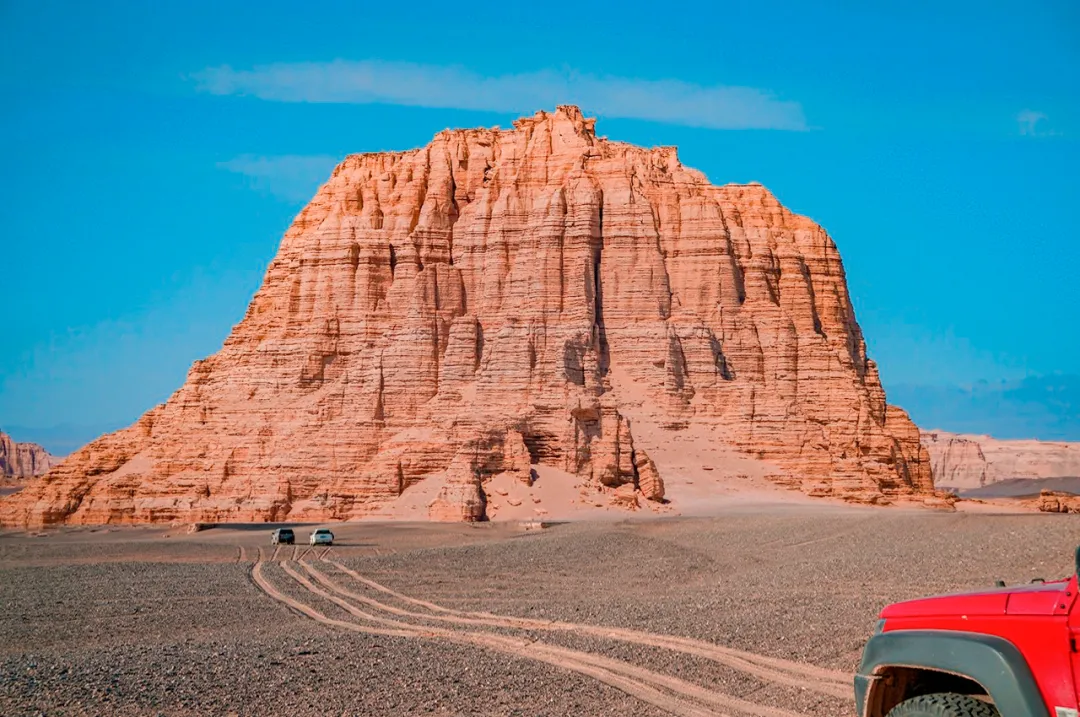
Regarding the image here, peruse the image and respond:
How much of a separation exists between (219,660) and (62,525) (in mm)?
55726

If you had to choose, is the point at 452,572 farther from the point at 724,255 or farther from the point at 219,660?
the point at 724,255

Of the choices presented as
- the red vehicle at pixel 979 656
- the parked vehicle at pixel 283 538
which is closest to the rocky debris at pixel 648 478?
the parked vehicle at pixel 283 538

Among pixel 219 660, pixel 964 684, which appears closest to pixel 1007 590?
pixel 964 684

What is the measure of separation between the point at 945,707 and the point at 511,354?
203ft

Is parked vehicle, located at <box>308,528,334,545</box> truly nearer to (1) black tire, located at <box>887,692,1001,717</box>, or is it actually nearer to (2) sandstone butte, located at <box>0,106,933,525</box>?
(2) sandstone butte, located at <box>0,106,933,525</box>

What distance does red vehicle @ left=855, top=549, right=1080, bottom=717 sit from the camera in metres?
6.50

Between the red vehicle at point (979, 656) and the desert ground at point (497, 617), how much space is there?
4.44 metres

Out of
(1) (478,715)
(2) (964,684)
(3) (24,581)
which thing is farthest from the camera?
(3) (24,581)

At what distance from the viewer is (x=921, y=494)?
69688 millimetres

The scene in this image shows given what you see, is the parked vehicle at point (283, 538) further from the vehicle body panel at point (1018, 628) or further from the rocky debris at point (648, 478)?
the vehicle body panel at point (1018, 628)

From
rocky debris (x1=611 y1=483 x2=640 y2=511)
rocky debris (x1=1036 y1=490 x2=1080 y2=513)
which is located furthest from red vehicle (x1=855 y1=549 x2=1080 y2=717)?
rocky debris (x1=611 y1=483 x2=640 y2=511)

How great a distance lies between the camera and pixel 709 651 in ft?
52.6

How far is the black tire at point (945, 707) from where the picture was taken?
7.02m

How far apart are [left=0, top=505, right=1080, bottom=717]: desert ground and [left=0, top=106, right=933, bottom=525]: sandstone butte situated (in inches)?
770
